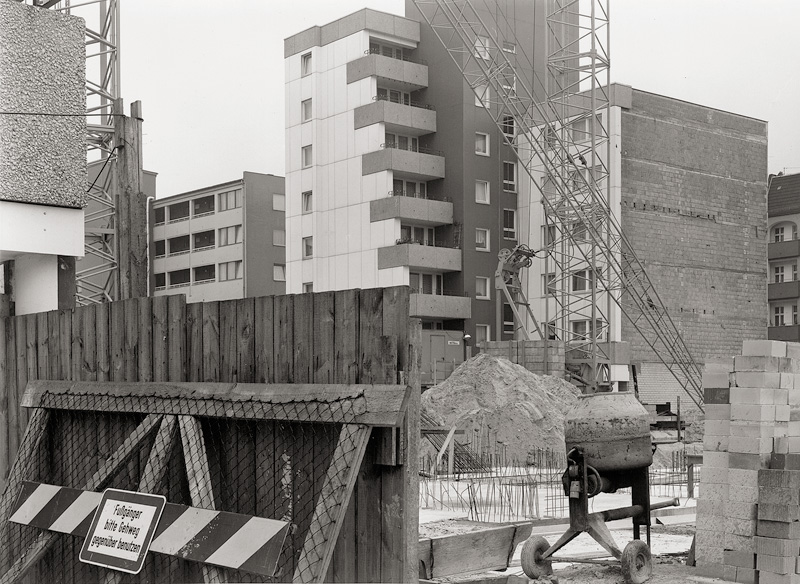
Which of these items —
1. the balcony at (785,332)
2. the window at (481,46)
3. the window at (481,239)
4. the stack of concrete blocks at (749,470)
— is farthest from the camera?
the balcony at (785,332)

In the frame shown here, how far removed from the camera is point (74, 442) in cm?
801

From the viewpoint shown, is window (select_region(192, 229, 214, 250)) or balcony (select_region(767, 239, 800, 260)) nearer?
balcony (select_region(767, 239, 800, 260))

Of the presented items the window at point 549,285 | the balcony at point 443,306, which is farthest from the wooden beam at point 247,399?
the balcony at point 443,306

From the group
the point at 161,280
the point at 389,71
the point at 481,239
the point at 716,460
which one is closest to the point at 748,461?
the point at 716,460

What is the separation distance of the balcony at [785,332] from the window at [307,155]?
1126 inches

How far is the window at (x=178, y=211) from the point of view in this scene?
77.1 meters

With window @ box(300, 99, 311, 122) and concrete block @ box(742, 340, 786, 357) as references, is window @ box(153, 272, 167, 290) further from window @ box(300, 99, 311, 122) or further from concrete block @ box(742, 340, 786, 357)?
concrete block @ box(742, 340, 786, 357)

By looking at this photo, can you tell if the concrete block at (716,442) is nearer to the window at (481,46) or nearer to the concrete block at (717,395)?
the concrete block at (717,395)

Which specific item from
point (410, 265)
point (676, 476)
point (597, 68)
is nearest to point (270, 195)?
point (410, 265)

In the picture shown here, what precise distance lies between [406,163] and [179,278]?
30.1m

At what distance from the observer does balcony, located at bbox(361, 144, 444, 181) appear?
5209 centimetres

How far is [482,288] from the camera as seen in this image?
180ft

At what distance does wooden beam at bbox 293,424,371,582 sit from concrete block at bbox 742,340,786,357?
691cm

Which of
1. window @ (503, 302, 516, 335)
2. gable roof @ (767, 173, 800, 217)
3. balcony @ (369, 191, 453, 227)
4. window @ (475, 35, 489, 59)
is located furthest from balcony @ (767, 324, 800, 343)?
window @ (475, 35, 489, 59)
